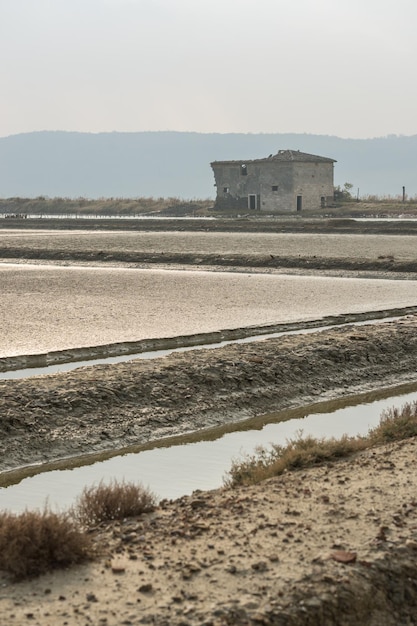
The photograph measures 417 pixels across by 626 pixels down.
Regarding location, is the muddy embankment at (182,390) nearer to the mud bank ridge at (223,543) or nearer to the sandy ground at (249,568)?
the mud bank ridge at (223,543)

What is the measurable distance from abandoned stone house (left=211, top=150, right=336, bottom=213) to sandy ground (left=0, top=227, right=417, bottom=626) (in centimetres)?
7496

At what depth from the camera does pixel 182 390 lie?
46.7 feet

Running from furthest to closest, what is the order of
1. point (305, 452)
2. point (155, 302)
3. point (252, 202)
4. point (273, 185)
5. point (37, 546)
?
1. point (252, 202)
2. point (273, 185)
3. point (155, 302)
4. point (305, 452)
5. point (37, 546)

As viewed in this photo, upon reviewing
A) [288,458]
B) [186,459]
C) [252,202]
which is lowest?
[186,459]

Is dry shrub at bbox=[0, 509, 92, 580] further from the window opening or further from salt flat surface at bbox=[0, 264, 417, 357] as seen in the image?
the window opening

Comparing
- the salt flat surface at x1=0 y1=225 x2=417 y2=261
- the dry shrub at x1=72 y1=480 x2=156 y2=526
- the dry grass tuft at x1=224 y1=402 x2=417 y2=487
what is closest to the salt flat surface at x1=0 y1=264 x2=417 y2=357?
the dry grass tuft at x1=224 y1=402 x2=417 y2=487

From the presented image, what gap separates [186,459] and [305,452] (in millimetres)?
1640

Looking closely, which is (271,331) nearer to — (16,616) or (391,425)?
(391,425)

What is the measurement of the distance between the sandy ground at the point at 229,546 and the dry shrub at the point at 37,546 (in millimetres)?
92

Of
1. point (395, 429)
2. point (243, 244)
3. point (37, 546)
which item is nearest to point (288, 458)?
point (395, 429)

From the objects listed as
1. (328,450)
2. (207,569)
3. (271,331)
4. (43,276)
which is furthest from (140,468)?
(43,276)

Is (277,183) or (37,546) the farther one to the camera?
(277,183)

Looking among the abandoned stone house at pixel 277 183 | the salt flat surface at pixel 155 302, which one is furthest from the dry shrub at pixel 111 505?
the abandoned stone house at pixel 277 183

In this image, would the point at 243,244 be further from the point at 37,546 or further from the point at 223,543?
the point at 37,546
